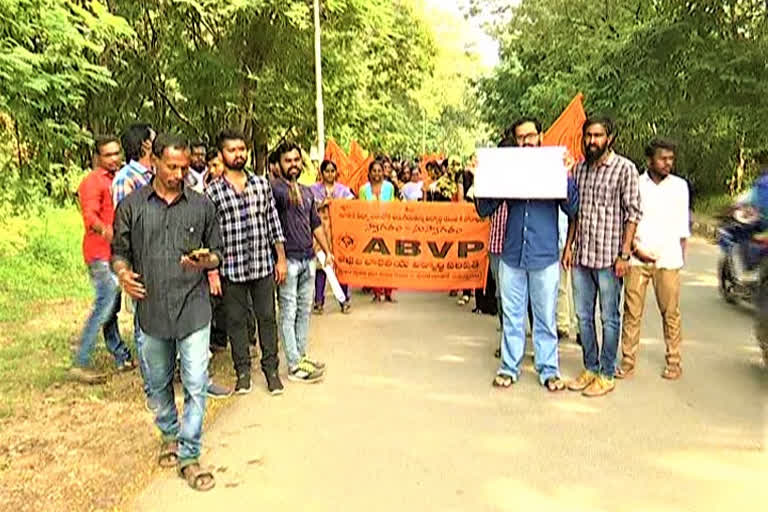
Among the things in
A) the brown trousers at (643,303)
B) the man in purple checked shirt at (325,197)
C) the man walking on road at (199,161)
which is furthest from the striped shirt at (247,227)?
the man in purple checked shirt at (325,197)

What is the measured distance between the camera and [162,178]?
14.7 feet

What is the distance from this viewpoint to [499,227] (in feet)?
21.9

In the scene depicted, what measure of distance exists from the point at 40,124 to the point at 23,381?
22.7 ft

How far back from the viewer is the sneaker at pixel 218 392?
249 inches

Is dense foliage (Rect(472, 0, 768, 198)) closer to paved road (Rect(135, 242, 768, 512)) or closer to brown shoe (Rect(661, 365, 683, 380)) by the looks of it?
paved road (Rect(135, 242, 768, 512))

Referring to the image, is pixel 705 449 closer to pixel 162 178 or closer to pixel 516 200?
pixel 516 200

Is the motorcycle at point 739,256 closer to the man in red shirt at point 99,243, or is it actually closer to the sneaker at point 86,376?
the man in red shirt at point 99,243

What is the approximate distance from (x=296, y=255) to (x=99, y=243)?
150 cm

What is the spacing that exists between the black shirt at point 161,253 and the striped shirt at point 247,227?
4.72 feet

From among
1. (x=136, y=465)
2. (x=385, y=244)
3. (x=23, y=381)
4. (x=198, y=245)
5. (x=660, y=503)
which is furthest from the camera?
(x=385, y=244)

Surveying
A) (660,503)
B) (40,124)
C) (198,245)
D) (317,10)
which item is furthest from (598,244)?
(317,10)

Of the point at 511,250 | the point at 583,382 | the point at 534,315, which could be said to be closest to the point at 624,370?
A: the point at 583,382

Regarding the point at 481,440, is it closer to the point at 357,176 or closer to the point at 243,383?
the point at 243,383

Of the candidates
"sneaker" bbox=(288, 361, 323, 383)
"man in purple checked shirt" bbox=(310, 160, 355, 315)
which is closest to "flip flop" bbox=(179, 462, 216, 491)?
"sneaker" bbox=(288, 361, 323, 383)
